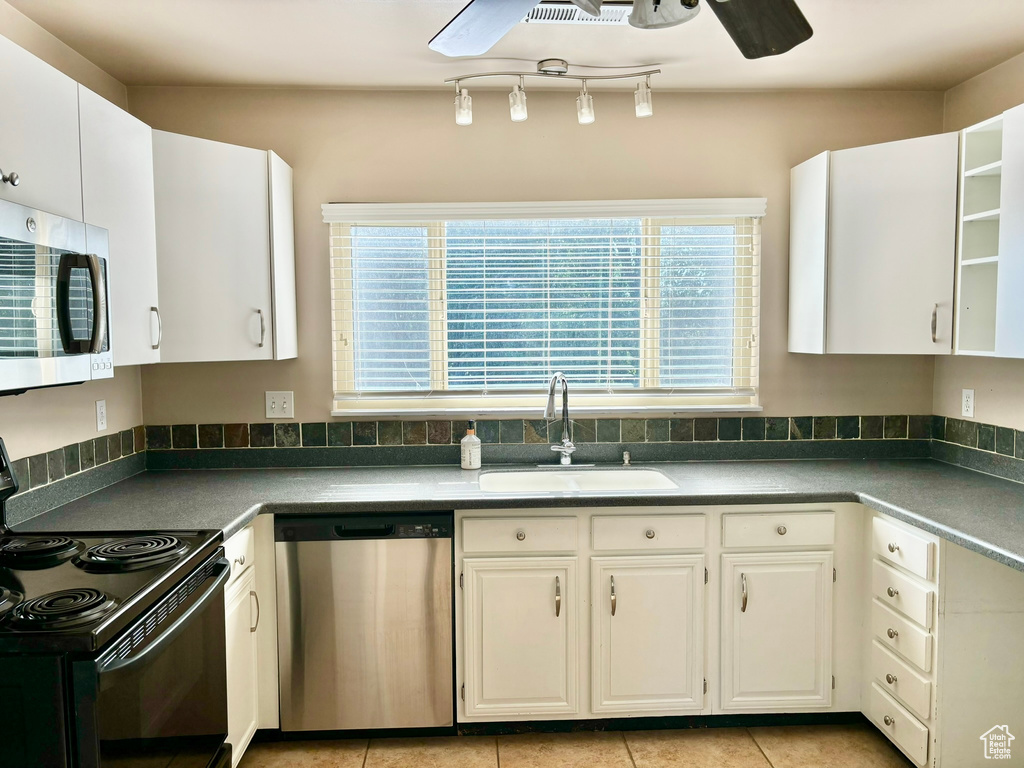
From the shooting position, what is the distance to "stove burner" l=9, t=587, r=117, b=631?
4.32ft

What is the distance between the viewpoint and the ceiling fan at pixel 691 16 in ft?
4.81

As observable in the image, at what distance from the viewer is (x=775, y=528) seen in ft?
8.03

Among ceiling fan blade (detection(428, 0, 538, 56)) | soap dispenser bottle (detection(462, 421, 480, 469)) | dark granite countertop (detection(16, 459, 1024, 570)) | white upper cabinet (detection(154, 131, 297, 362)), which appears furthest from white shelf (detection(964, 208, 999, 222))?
white upper cabinet (detection(154, 131, 297, 362))

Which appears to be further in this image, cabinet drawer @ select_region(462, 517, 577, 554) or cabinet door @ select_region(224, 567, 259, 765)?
cabinet drawer @ select_region(462, 517, 577, 554)

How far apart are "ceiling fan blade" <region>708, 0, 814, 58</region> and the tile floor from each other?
2.18 m

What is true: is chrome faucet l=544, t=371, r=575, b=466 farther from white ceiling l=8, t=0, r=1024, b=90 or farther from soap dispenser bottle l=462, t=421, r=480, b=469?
white ceiling l=8, t=0, r=1024, b=90

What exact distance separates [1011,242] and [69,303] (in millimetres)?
2680

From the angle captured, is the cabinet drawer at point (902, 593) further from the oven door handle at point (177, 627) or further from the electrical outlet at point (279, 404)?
the electrical outlet at point (279, 404)

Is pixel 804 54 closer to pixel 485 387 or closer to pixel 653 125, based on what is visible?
pixel 653 125

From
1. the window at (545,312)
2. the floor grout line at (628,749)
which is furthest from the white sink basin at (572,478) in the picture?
the floor grout line at (628,749)

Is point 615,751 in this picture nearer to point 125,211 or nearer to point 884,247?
point 884,247

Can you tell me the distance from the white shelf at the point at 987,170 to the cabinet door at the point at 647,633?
161 cm

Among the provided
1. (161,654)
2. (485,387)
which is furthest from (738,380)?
(161,654)

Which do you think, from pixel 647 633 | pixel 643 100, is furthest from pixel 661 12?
pixel 647 633
